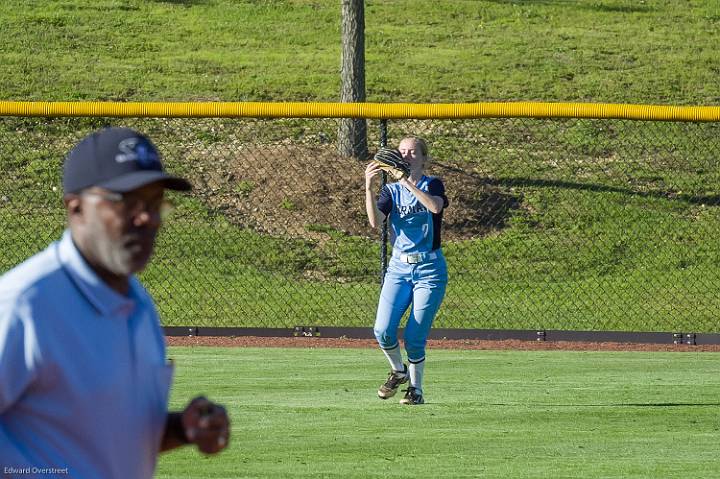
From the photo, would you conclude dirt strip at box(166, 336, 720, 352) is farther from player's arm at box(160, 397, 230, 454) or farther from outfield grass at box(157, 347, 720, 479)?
player's arm at box(160, 397, 230, 454)

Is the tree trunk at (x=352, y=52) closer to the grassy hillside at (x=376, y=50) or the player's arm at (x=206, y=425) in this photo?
the grassy hillside at (x=376, y=50)

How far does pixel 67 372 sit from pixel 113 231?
0.31 metres

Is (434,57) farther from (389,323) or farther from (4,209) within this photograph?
(389,323)

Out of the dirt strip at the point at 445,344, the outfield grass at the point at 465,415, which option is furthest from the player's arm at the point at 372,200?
the dirt strip at the point at 445,344

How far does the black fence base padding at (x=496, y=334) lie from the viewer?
43.5ft

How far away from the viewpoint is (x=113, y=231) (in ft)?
8.85

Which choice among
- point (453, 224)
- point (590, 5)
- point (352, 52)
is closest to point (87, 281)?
point (453, 224)

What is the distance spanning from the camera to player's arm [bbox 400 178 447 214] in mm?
9223

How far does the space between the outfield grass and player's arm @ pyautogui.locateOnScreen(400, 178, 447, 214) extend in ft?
4.71

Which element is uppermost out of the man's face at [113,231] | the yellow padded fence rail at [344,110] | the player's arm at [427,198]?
the man's face at [113,231]

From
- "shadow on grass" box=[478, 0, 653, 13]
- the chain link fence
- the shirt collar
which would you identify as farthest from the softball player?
"shadow on grass" box=[478, 0, 653, 13]

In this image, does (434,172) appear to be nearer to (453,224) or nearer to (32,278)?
(453,224)

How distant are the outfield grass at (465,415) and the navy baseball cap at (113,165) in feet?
13.7

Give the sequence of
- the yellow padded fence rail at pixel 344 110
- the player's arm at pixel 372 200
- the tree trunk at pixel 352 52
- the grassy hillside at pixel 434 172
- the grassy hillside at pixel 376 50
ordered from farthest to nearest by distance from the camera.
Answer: the grassy hillside at pixel 376 50
the tree trunk at pixel 352 52
the grassy hillside at pixel 434 172
the yellow padded fence rail at pixel 344 110
the player's arm at pixel 372 200
